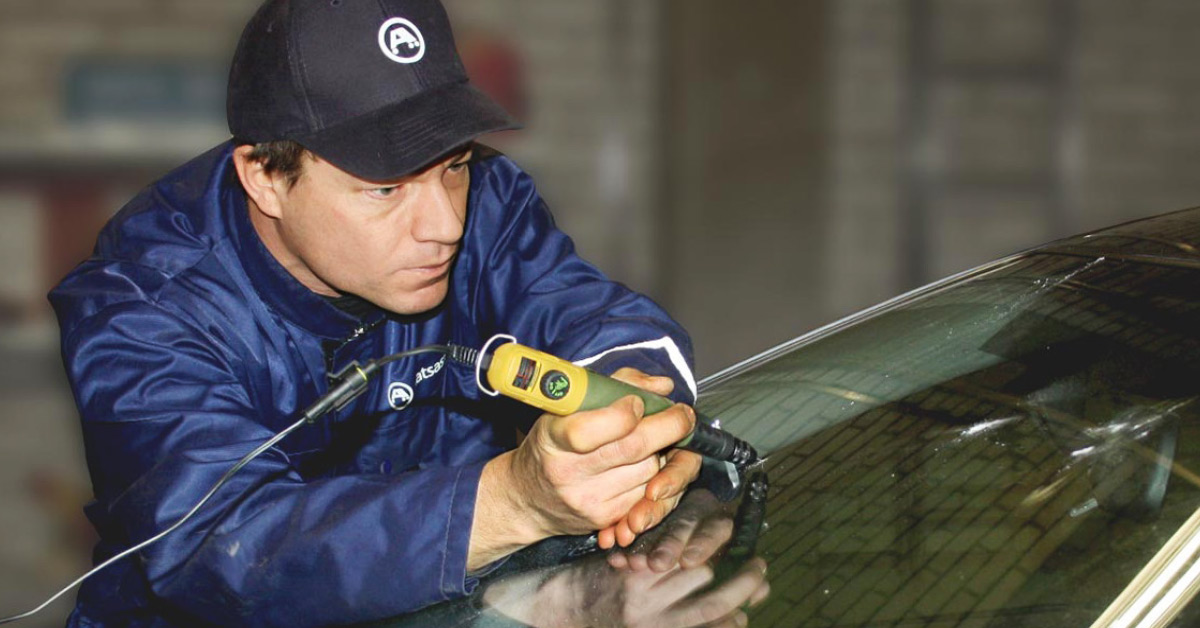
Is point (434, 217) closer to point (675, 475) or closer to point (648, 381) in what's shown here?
point (648, 381)

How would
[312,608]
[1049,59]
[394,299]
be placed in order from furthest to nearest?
1. [1049,59]
2. [394,299]
3. [312,608]

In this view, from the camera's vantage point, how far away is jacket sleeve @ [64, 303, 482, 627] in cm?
146

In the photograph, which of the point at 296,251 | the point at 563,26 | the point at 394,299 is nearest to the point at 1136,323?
the point at 394,299

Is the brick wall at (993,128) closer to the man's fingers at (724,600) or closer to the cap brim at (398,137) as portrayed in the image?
the cap brim at (398,137)

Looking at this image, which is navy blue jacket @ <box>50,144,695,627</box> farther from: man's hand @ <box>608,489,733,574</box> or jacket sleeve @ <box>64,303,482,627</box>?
man's hand @ <box>608,489,733,574</box>

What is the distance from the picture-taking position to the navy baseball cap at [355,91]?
5.37 ft

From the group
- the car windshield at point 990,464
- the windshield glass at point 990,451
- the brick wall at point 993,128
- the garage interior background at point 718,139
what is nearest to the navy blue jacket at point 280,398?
the car windshield at point 990,464

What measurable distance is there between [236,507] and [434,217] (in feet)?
1.37

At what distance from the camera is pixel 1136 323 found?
4.99 ft

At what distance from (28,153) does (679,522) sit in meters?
3.71

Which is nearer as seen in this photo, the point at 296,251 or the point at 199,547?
the point at 199,547

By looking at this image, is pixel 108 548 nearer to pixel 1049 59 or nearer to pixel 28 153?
pixel 28 153

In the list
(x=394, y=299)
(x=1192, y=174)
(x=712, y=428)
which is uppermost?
(x=394, y=299)

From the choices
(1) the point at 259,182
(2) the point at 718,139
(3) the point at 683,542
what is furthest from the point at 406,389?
(2) the point at 718,139
